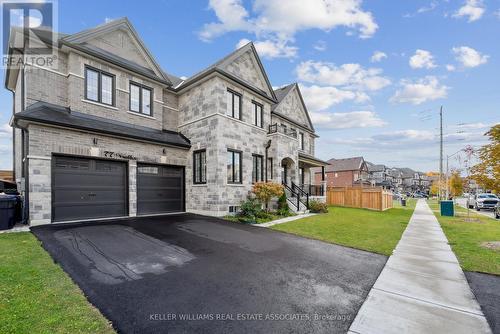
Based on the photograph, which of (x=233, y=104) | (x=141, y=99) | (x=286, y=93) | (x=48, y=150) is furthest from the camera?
(x=286, y=93)

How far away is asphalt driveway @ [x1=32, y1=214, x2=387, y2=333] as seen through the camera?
10.6 ft

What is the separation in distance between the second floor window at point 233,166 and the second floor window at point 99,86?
6.91 metres

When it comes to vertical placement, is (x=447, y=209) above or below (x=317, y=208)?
below

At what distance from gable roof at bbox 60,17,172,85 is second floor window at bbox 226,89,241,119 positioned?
13.4 ft

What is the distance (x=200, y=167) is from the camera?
46.3 feet

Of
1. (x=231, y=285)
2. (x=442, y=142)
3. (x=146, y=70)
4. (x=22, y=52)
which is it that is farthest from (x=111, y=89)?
(x=442, y=142)

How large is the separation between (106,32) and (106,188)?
27.8ft

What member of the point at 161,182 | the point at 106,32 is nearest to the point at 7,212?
the point at 161,182

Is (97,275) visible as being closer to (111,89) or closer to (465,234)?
(111,89)

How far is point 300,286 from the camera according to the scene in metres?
4.39

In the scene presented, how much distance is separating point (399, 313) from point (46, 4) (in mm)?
17441

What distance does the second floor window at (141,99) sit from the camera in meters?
13.3

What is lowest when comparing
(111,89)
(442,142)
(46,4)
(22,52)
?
(442,142)

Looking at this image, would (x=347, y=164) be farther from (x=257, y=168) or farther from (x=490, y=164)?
(x=490, y=164)
